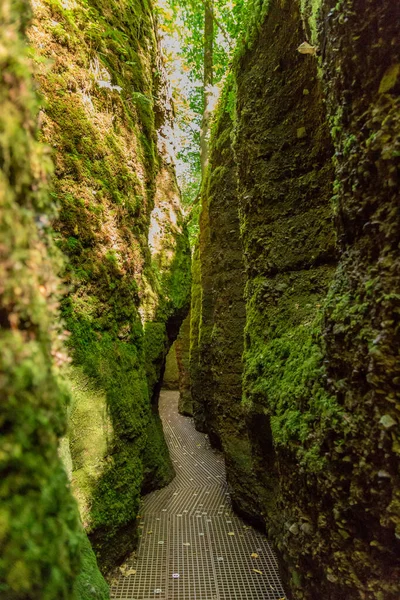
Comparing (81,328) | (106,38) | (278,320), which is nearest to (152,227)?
(106,38)

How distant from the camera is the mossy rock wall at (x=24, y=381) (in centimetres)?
Answer: 92

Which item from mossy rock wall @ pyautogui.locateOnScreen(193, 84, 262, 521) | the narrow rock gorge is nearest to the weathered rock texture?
the narrow rock gorge

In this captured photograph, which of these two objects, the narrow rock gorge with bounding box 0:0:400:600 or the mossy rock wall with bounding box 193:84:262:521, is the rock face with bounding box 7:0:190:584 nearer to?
the narrow rock gorge with bounding box 0:0:400:600

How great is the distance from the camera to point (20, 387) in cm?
95

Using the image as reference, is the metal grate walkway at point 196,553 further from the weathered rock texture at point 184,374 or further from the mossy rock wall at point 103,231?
the weathered rock texture at point 184,374

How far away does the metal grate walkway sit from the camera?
13.7ft

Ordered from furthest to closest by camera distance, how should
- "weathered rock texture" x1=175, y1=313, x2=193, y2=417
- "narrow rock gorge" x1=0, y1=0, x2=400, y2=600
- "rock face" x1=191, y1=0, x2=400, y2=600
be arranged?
1. "weathered rock texture" x1=175, y1=313, x2=193, y2=417
2. "rock face" x1=191, y1=0, x2=400, y2=600
3. "narrow rock gorge" x1=0, y1=0, x2=400, y2=600

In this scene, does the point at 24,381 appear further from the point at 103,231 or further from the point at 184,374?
the point at 184,374

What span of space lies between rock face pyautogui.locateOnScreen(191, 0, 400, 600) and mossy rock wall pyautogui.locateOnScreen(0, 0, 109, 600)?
178cm

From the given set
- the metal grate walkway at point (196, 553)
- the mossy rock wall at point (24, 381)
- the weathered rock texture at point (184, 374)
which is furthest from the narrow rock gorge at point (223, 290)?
the weathered rock texture at point (184, 374)

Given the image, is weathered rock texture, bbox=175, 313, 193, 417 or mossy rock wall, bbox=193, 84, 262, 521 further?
weathered rock texture, bbox=175, 313, 193, 417

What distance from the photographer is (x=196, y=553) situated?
4891 millimetres

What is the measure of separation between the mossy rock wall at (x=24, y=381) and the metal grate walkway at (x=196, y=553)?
388 centimetres

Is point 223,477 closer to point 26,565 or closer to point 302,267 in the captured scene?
point 302,267
